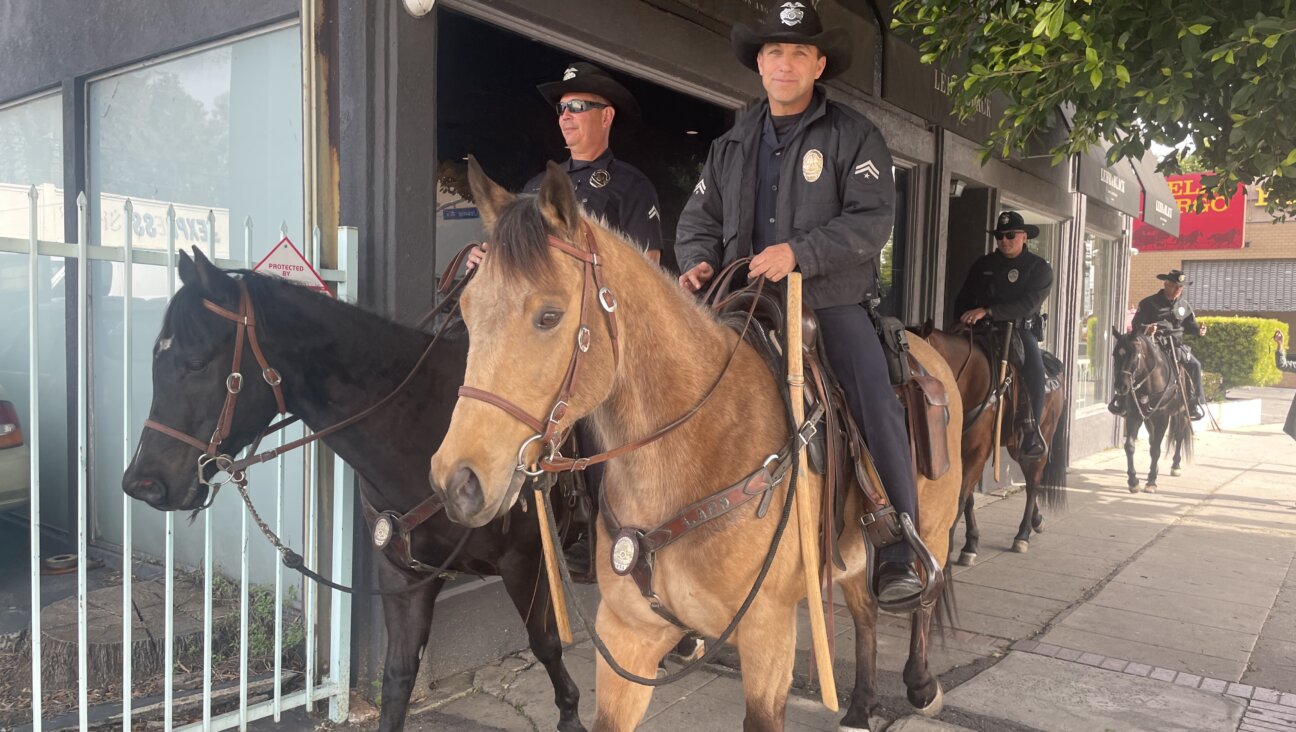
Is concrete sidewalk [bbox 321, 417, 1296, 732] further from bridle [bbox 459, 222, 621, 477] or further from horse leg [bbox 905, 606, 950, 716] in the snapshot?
bridle [bbox 459, 222, 621, 477]

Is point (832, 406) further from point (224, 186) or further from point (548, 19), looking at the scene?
point (224, 186)

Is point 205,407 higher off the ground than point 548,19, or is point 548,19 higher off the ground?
point 548,19

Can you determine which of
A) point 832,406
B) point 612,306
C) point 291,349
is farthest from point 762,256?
point 291,349

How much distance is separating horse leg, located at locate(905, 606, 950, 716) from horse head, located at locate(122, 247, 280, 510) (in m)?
3.13

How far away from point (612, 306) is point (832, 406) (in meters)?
1.04

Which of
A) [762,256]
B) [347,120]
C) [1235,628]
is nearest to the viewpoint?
[762,256]

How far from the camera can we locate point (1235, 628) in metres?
5.38

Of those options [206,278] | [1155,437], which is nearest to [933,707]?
[206,278]

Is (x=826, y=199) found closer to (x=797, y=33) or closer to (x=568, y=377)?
(x=797, y=33)

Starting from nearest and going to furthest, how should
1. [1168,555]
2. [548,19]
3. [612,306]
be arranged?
[612,306] < [548,19] < [1168,555]

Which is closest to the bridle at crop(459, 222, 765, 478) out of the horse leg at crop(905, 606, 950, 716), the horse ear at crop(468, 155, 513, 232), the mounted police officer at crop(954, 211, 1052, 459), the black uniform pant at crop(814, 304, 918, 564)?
the horse ear at crop(468, 155, 513, 232)

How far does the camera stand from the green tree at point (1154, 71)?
3.22 metres

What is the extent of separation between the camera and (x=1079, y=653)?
4.87 metres

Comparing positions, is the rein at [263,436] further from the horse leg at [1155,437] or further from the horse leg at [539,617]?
the horse leg at [1155,437]
